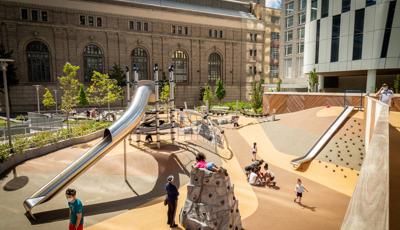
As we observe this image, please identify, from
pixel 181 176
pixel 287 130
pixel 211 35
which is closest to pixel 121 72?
pixel 211 35

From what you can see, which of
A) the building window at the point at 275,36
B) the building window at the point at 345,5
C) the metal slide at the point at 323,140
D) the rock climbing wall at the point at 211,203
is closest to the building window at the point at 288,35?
the building window at the point at 275,36

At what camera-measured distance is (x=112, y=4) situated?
176ft

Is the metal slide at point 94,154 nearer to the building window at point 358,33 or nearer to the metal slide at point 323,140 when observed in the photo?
the metal slide at point 323,140

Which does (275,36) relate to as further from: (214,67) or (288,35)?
(214,67)

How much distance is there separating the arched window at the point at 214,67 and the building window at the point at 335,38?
29.4 m

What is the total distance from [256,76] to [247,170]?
185ft

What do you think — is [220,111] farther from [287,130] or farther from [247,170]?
[247,170]

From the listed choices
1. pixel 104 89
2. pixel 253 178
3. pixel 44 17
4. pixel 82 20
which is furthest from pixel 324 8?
pixel 44 17

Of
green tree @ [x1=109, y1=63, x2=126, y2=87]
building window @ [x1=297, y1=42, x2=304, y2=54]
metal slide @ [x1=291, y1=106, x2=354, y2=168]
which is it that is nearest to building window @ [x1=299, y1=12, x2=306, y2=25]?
building window @ [x1=297, y1=42, x2=304, y2=54]

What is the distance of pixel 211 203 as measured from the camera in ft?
31.3

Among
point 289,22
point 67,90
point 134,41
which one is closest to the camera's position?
point 67,90

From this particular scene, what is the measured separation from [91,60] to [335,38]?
43841 millimetres

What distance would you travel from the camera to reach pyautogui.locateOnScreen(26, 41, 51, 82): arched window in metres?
47.8

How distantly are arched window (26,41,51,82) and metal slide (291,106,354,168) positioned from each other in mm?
47307
